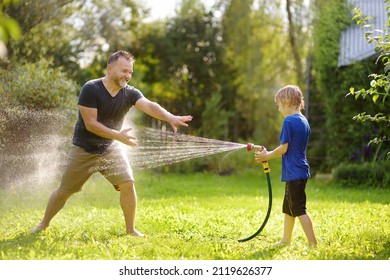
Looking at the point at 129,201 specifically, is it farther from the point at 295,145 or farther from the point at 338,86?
the point at 338,86

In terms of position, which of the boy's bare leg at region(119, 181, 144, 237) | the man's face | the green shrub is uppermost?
the man's face

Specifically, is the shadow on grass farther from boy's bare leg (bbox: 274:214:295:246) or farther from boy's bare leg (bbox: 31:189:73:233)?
boy's bare leg (bbox: 274:214:295:246)

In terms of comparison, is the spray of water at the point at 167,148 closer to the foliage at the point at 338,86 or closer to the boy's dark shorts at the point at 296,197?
the boy's dark shorts at the point at 296,197

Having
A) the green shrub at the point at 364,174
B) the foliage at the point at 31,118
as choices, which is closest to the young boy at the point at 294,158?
the foliage at the point at 31,118

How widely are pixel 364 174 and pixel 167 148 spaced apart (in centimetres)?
316

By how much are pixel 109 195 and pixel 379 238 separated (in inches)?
161

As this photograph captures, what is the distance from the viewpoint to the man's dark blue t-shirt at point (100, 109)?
4.61 metres

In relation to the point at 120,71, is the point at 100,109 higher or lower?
lower

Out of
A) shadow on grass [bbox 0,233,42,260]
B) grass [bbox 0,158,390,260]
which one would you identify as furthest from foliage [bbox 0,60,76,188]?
shadow on grass [bbox 0,233,42,260]

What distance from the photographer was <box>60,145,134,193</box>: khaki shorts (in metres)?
4.73

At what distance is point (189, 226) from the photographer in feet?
16.6

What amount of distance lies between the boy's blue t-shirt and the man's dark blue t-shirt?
140 cm

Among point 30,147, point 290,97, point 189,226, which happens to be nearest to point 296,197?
point 290,97
